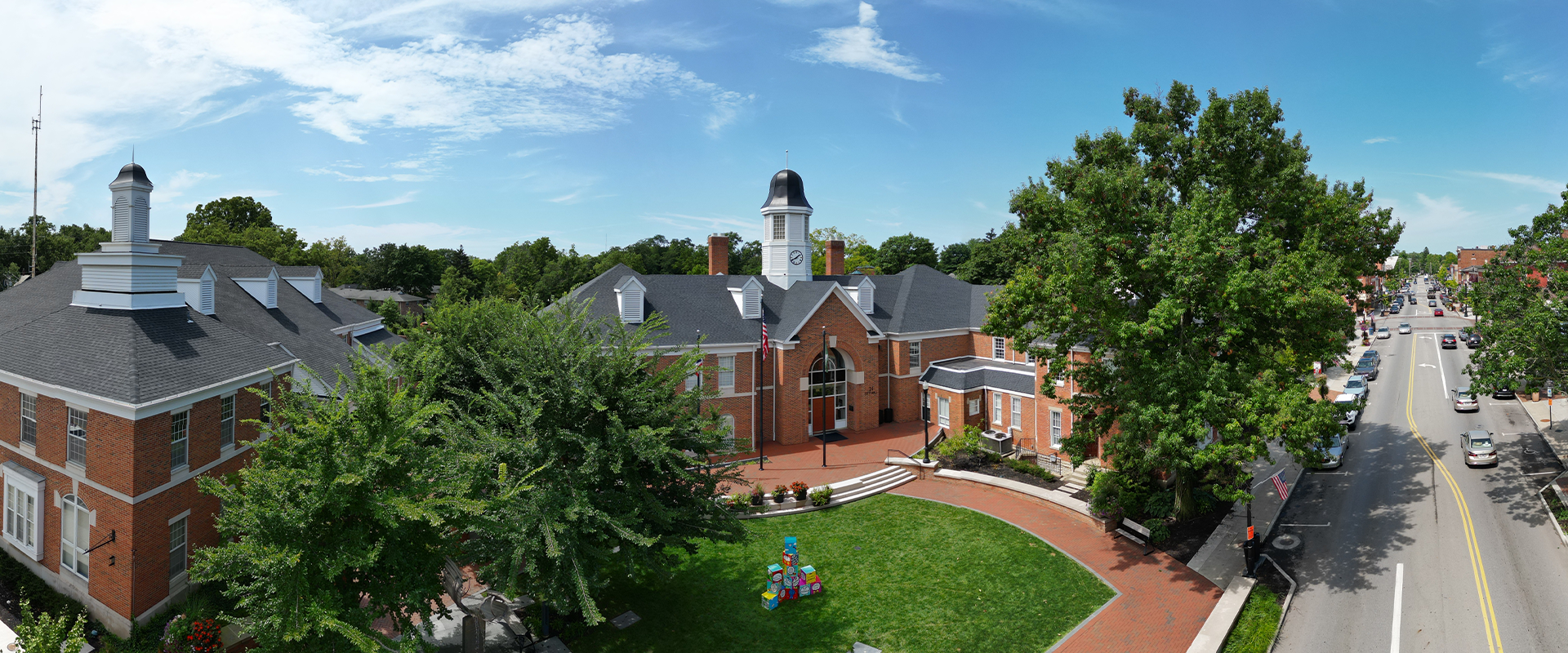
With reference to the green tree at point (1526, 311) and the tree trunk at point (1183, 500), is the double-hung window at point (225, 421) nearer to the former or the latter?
the tree trunk at point (1183, 500)

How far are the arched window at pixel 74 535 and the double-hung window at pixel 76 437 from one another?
896mm

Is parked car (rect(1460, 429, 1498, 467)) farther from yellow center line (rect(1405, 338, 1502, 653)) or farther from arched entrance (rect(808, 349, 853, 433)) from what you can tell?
arched entrance (rect(808, 349, 853, 433))

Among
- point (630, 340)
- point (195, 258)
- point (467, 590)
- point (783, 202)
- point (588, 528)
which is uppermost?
point (783, 202)

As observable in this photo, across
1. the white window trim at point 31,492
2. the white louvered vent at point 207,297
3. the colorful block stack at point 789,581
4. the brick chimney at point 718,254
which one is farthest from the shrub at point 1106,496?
the white louvered vent at point 207,297

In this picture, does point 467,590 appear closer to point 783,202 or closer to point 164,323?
point 164,323

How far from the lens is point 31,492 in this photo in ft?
60.0

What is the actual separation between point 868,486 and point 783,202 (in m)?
18.2

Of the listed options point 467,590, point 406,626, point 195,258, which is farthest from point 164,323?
point 195,258

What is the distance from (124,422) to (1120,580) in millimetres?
24493

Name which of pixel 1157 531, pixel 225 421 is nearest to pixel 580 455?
pixel 225 421

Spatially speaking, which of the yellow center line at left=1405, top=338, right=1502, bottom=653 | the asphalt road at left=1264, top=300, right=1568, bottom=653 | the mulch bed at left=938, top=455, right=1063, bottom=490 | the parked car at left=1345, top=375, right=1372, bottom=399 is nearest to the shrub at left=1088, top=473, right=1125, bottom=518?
the mulch bed at left=938, top=455, right=1063, bottom=490

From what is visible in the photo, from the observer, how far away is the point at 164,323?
1931 centimetres

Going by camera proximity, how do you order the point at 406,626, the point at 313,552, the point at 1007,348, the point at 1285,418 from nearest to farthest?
the point at 313,552 < the point at 406,626 < the point at 1285,418 < the point at 1007,348

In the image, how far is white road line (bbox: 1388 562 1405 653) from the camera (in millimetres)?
16938
